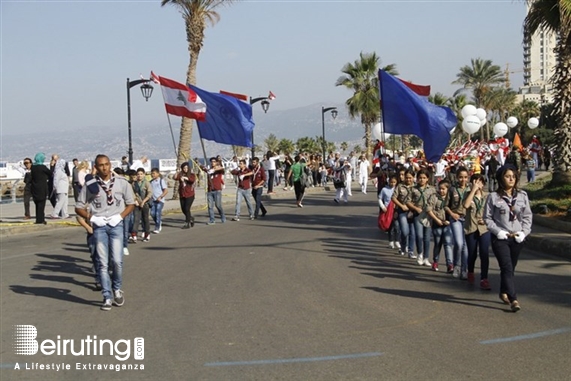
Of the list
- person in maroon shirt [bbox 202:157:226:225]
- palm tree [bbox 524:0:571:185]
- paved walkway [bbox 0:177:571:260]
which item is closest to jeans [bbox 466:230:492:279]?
paved walkway [bbox 0:177:571:260]

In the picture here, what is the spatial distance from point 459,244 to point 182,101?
12.6m

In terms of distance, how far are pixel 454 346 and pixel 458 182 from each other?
4455mm

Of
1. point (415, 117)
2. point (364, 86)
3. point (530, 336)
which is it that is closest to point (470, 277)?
point (530, 336)

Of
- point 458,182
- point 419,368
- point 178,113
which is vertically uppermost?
point 178,113

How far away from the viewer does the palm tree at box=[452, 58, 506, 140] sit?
259ft

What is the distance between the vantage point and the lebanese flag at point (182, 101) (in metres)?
21.5

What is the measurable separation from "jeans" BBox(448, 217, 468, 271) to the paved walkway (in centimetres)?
285

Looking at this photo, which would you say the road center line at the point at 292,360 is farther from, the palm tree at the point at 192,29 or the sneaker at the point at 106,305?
the palm tree at the point at 192,29

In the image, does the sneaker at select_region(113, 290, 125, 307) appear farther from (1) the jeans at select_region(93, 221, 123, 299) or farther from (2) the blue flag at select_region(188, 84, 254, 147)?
(2) the blue flag at select_region(188, 84, 254, 147)

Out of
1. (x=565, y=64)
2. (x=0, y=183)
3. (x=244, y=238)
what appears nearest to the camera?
(x=244, y=238)

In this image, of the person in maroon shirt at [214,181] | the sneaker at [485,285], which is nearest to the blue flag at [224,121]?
the person in maroon shirt at [214,181]

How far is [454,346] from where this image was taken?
22.9 feet

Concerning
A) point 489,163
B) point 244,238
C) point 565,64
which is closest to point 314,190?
point 489,163

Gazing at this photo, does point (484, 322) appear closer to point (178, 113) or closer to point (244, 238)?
point (244, 238)
